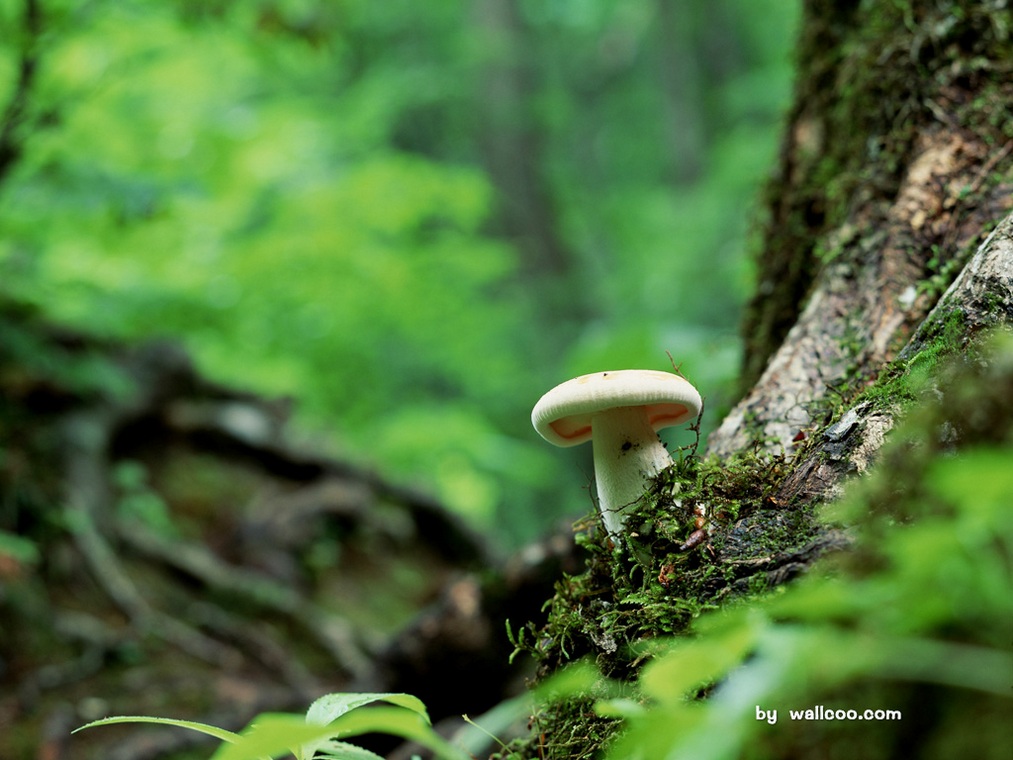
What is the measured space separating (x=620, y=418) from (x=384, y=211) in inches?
222

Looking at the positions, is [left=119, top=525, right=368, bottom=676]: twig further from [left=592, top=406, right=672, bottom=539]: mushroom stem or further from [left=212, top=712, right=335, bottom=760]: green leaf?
[left=212, top=712, right=335, bottom=760]: green leaf

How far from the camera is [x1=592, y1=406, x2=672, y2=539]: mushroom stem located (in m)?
1.54

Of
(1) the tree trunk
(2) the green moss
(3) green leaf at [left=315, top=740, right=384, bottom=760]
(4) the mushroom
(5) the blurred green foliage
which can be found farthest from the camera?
(5) the blurred green foliage

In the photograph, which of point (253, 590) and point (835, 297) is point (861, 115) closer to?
point (835, 297)

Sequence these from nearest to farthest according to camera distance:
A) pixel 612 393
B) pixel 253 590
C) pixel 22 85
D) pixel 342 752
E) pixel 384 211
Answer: pixel 342 752 < pixel 612 393 < pixel 22 85 < pixel 253 590 < pixel 384 211

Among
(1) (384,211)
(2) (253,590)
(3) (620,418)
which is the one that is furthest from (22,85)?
(3) (620,418)

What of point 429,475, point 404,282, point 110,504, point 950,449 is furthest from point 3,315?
point 950,449

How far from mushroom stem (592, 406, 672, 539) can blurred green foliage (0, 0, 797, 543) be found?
50.3 inches

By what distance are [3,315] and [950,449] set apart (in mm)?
5232

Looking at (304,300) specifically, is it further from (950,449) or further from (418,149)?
(418,149)

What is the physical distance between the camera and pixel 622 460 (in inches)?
61.2

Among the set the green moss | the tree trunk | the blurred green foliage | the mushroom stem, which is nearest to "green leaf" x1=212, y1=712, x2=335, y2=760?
the tree trunk

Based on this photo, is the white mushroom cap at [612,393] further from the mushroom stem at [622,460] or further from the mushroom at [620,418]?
the mushroom stem at [622,460]

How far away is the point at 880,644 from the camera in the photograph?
59cm
